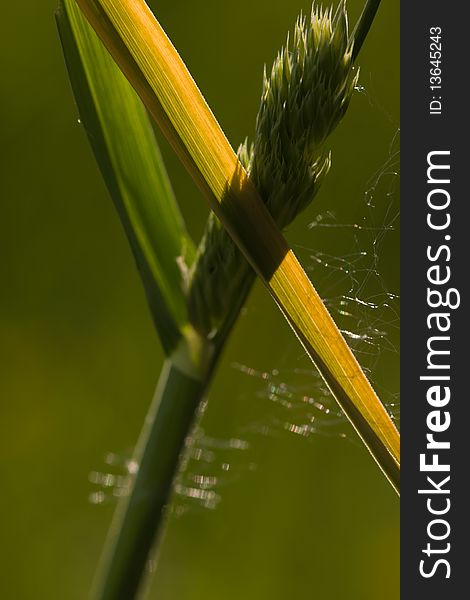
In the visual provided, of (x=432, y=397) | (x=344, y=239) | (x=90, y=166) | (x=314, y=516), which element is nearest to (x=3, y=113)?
(x=90, y=166)

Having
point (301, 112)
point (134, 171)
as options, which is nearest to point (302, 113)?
point (301, 112)

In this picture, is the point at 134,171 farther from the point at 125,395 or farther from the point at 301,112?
the point at 125,395

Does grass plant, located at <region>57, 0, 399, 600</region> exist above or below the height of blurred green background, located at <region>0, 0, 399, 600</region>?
below

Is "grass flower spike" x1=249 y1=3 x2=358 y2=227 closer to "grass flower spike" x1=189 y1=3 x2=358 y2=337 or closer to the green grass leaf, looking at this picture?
"grass flower spike" x1=189 y1=3 x2=358 y2=337

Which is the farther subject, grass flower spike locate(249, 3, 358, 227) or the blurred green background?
the blurred green background

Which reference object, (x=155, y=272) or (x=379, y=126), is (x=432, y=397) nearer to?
(x=155, y=272)

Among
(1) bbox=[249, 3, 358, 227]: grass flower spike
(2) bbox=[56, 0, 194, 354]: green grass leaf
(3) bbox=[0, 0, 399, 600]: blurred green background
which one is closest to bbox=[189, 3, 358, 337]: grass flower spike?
(1) bbox=[249, 3, 358, 227]: grass flower spike
